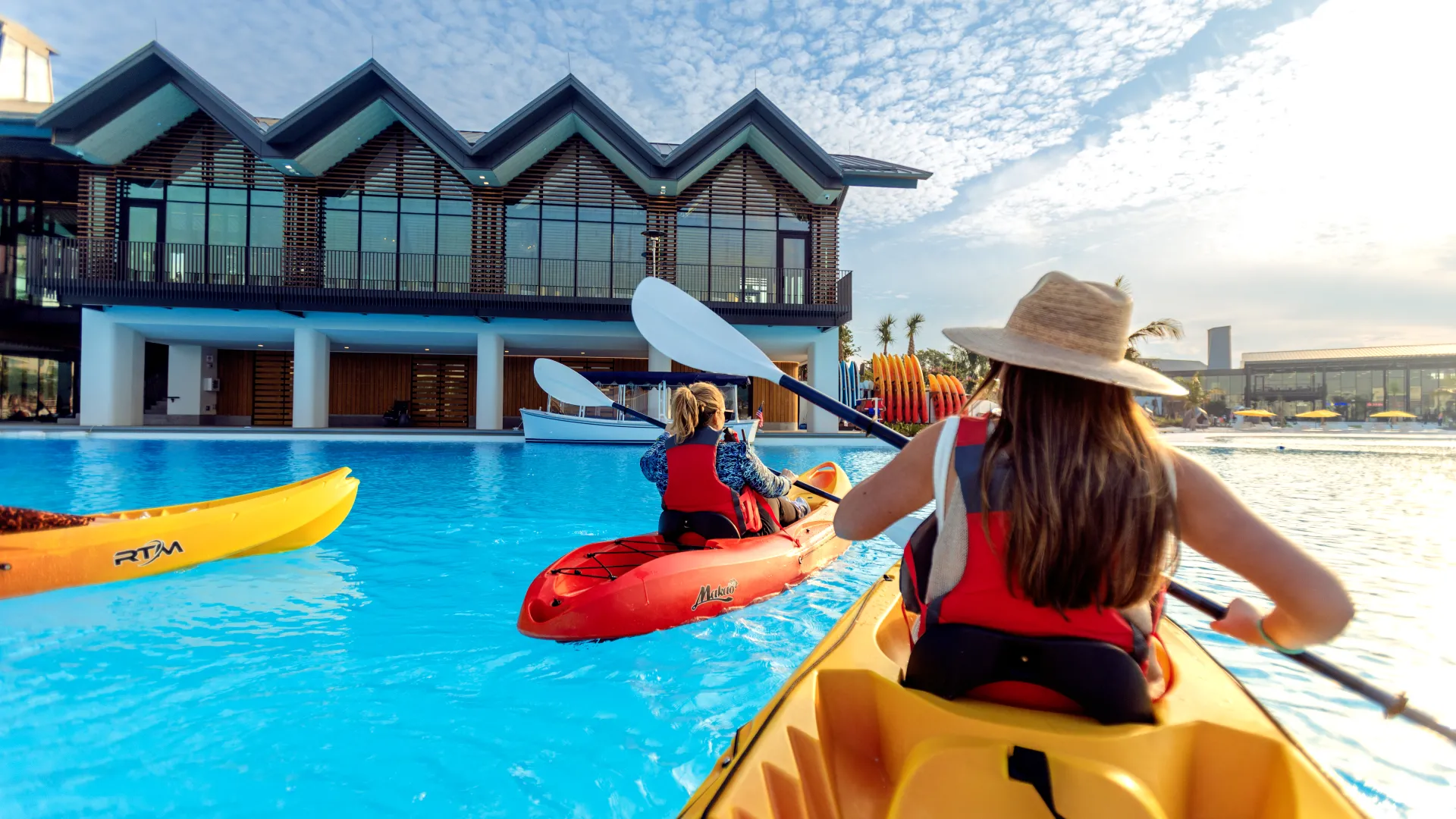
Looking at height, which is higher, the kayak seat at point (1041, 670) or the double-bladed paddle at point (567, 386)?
the double-bladed paddle at point (567, 386)

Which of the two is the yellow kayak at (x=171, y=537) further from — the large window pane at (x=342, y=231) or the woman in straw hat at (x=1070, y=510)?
the large window pane at (x=342, y=231)

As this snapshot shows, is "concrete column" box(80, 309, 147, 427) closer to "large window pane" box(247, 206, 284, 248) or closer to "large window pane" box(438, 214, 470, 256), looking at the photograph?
"large window pane" box(247, 206, 284, 248)

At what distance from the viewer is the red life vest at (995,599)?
1.37 m

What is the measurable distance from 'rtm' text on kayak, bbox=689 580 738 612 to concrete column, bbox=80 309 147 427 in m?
20.3

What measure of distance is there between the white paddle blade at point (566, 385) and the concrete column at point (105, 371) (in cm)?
Result: 1639

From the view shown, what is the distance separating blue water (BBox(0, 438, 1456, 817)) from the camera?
7.91ft

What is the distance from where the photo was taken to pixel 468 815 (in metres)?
2.26

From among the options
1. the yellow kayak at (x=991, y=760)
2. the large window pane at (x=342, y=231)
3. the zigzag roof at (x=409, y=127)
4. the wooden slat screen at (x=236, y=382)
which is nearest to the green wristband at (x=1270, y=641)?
the yellow kayak at (x=991, y=760)

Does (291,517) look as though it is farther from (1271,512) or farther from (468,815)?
(1271,512)

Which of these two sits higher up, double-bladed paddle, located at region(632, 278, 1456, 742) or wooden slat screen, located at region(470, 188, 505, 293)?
wooden slat screen, located at region(470, 188, 505, 293)

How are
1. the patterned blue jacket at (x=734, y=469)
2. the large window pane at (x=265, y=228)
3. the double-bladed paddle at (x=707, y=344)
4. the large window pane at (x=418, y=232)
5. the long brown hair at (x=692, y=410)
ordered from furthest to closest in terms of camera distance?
the large window pane at (x=418, y=232)
the large window pane at (x=265, y=228)
the patterned blue jacket at (x=734, y=469)
the long brown hair at (x=692, y=410)
the double-bladed paddle at (x=707, y=344)

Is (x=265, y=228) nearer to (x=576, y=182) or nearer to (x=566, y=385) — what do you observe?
(x=576, y=182)

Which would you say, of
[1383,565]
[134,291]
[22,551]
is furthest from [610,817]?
[134,291]

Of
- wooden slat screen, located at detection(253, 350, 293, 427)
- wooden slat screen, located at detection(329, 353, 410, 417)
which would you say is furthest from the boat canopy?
wooden slat screen, located at detection(253, 350, 293, 427)
